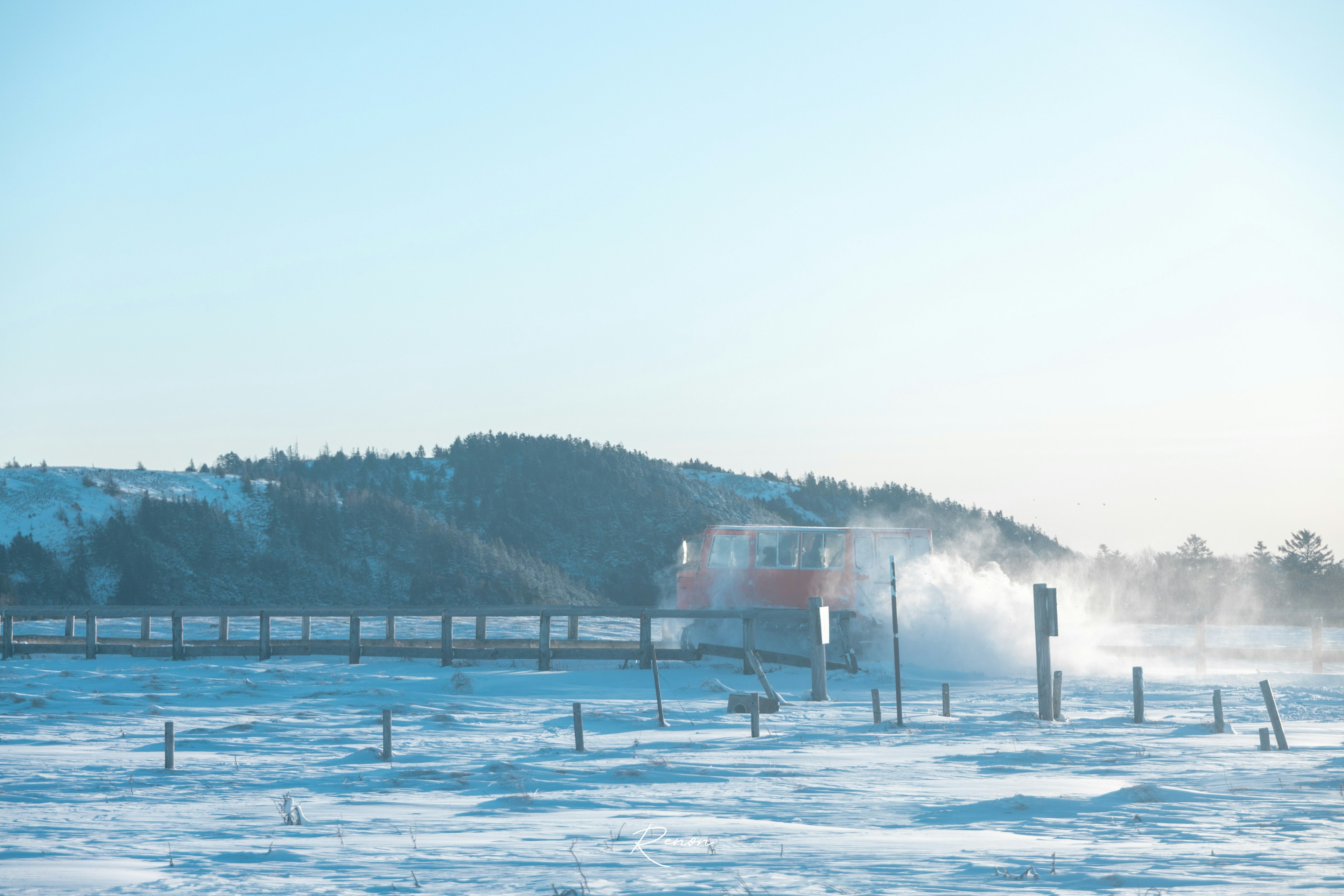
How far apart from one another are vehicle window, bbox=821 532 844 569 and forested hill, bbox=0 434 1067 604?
28.8m

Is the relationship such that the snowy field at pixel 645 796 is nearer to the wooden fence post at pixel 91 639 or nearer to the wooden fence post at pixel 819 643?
the wooden fence post at pixel 819 643

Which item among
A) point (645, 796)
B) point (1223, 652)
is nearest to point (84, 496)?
point (1223, 652)

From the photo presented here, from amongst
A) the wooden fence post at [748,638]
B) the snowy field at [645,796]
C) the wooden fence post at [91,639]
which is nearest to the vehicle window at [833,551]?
the wooden fence post at [748,638]

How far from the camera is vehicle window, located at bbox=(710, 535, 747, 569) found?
2378cm

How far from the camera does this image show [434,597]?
179 feet

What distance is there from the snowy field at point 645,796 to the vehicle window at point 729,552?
5787 millimetres

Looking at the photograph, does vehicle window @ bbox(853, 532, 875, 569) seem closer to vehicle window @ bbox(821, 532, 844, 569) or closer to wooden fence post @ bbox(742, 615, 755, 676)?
vehicle window @ bbox(821, 532, 844, 569)

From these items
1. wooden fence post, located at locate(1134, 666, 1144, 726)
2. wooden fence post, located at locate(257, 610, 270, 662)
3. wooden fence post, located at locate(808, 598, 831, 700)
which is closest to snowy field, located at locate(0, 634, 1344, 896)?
wooden fence post, located at locate(1134, 666, 1144, 726)

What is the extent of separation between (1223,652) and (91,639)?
21.6m

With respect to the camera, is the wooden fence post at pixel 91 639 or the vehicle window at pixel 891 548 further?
the vehicle window at pixel 891 548

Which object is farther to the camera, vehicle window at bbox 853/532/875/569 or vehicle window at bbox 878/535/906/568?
vehicle window at bbox 878/535/906/568

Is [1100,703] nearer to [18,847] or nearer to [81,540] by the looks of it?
[18,847]

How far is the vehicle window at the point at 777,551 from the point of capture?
23406 mm

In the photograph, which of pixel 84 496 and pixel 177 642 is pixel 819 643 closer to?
pixel 177 642
